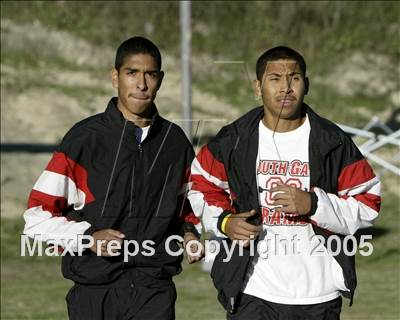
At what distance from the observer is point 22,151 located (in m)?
17.1

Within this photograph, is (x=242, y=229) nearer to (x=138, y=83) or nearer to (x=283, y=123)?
(x=283, y=123)

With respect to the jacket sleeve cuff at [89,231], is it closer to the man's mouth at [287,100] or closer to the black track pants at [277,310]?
the black track pants at [277,310]

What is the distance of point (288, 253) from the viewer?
595 centimetres

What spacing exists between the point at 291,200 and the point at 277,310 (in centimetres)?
63

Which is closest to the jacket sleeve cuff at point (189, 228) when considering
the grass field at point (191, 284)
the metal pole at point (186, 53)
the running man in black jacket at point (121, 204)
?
the running man in black jacket at point (121, 204)

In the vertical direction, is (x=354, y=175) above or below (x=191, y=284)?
above

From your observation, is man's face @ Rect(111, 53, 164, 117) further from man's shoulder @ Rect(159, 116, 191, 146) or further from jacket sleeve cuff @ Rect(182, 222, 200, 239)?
jacket sleeve cuff @ Rect(182, 222, 200, 239)

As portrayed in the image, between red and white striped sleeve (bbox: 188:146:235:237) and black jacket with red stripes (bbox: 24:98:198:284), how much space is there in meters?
0.16

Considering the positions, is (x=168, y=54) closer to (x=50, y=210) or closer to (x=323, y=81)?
(x=323, y=81)

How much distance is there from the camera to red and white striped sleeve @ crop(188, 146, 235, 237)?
240 inches

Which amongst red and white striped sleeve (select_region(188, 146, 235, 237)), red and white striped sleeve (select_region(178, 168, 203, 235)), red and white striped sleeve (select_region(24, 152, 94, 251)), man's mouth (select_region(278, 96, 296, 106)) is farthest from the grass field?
man's mouth (select_region(278, 96, 296, 106))

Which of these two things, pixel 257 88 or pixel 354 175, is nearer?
pixel 354 175

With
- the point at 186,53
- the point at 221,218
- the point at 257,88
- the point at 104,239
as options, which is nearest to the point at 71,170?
the point at 104,239

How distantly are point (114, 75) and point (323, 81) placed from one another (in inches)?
526
